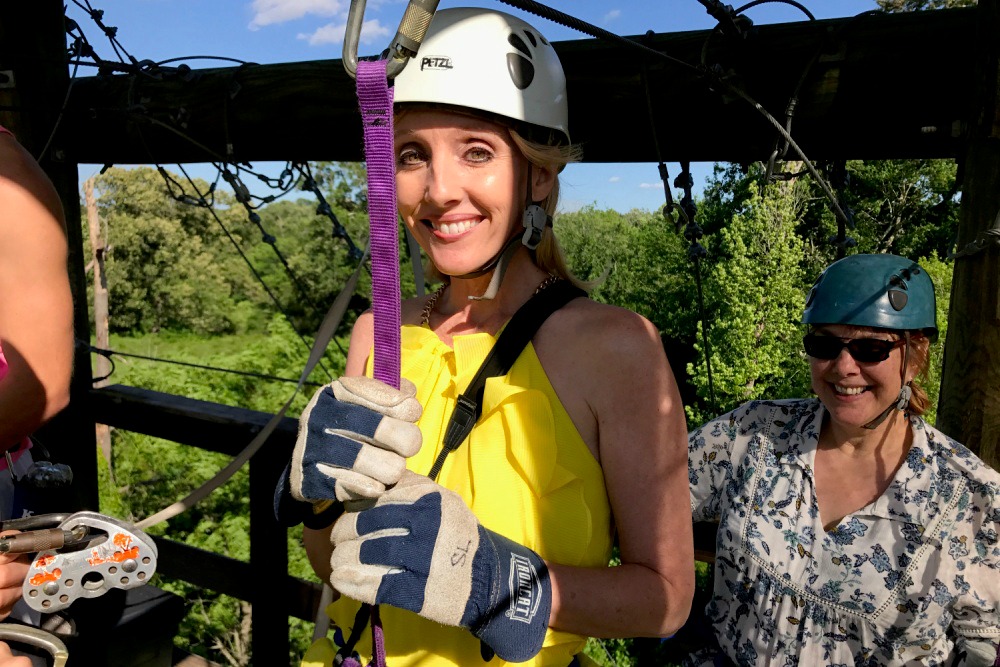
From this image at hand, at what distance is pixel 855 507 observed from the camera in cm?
207

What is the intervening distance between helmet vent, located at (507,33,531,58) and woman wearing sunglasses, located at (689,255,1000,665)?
1.24 metres

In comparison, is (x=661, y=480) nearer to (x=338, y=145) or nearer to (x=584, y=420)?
(x=584, y=420)

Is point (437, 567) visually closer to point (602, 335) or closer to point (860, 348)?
point (602, 335)

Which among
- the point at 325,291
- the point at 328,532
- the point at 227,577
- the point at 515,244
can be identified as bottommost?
the point at 325,291

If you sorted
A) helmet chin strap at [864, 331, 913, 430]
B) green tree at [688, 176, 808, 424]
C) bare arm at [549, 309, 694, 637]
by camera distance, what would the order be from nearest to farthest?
bare arm at [549, 309, 694, 637]
helmet chin strap at [864, 331, 913, 430]
green tree at [688, 176, 808, 424]

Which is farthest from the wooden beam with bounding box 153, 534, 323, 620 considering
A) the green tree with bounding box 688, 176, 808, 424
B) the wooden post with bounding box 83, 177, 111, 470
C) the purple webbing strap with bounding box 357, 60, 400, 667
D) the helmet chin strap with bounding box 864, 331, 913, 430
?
the green tree with bounding box 688, 176, 808, 424

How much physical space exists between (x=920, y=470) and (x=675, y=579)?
110cm

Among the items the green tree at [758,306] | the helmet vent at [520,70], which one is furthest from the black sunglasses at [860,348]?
the green tree at [758,306]

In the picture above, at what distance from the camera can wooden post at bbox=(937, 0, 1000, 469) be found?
1.76 m

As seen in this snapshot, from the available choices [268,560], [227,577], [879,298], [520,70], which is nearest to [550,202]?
[520,70]

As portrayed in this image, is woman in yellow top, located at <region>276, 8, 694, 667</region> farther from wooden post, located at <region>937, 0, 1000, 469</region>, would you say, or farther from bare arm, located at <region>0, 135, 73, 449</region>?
wooden post, located at <region>937, 0, 1000, 469</region>

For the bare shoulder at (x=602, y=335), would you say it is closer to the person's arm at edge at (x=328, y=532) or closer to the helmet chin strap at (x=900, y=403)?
the person's arm at edge at (x=328, y=532)

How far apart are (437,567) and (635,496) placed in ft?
1.29

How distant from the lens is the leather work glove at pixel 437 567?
1089 mm
